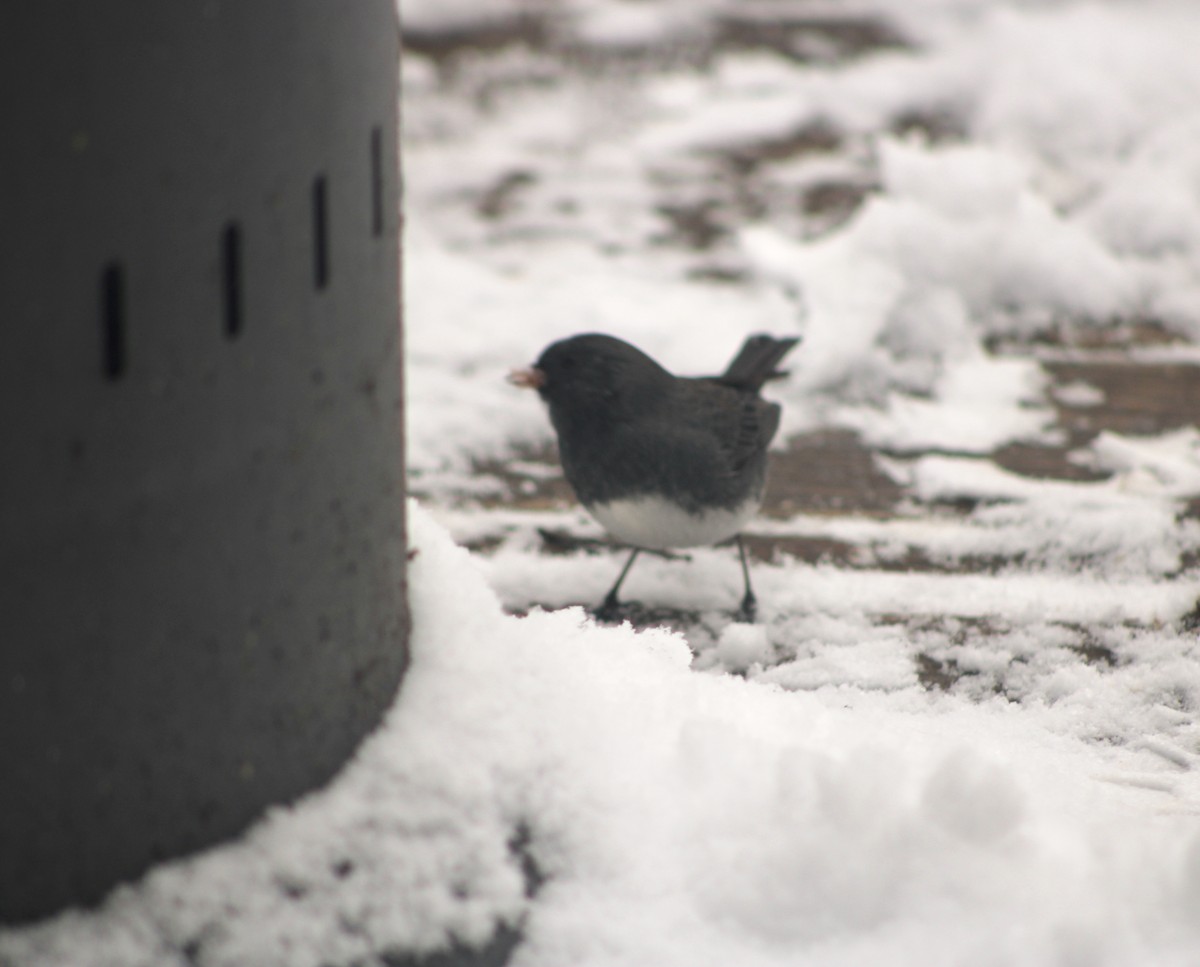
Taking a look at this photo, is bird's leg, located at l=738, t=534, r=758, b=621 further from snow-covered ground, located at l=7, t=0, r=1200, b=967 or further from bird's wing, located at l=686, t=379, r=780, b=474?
bird's wing, located at l=686, t=379, r=780, b=474

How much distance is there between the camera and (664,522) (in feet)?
7.56

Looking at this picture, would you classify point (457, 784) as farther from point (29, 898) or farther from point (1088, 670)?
point (1088, 670)

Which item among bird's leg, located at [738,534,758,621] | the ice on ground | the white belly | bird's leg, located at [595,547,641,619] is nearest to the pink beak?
the white belly

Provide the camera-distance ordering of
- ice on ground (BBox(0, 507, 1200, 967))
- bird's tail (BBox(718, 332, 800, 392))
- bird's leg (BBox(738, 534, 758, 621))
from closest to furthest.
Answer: ice on ground (BBox(0, 507, 1200, 967)) < bird's leg (BBox(738, 534, 758, 621)) < bird's tail (BBox(718, 332, 800, 392))

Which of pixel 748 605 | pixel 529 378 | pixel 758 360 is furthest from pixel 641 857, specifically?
pixel 758 360

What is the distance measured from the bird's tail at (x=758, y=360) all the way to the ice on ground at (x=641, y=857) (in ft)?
3.81

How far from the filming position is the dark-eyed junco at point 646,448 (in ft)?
7.50

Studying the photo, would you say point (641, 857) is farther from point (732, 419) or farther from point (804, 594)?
point (732, 419)

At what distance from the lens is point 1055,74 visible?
17.6 feet

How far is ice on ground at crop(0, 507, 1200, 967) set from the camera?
1.32 metres

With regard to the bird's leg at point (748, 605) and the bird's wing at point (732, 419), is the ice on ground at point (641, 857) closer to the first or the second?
the bird's leg at point (748, 605)

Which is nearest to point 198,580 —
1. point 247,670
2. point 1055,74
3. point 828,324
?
point 247,670

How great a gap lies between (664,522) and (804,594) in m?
0.24

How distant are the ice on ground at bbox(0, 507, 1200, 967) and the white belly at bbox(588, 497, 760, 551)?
0.69m
